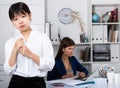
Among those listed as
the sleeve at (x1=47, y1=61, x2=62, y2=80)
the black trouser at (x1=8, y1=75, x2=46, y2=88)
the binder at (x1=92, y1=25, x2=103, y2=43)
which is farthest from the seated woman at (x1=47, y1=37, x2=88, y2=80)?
the black trouser at (x1=8, y1=75, x2=46, y2=88)

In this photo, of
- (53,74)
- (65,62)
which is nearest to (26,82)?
(53,74)

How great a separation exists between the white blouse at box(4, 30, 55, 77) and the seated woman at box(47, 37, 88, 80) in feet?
5.56

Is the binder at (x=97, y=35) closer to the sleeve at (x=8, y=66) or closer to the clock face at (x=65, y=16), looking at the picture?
the clock face at (x=65, y=16)

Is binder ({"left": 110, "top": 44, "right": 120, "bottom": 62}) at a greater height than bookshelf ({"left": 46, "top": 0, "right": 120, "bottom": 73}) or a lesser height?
lesser

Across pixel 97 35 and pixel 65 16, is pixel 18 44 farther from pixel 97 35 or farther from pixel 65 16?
pixel 65 16

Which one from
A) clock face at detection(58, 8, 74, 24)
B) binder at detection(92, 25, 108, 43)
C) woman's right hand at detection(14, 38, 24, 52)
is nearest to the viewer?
woman's right hand at detection(14, 38, 24, 52)

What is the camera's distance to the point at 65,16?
15.5 feet

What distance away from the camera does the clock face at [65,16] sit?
15.5 ft

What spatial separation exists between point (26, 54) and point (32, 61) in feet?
0.26

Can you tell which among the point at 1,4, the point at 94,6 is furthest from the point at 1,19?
the point at 94,6

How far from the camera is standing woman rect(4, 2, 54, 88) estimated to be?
1442mm

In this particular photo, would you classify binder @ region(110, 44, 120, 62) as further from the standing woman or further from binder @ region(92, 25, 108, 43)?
the standing woman

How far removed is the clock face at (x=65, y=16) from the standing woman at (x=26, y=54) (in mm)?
3182

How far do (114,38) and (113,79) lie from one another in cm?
226
